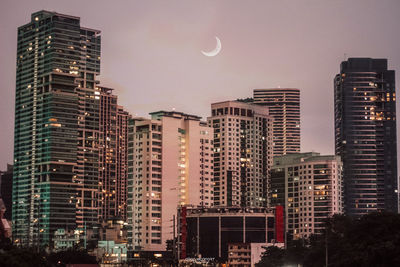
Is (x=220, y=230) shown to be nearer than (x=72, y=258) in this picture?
No

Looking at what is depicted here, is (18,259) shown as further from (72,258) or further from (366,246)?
(72,258)

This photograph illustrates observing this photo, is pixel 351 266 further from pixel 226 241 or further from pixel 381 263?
pixel 226 241

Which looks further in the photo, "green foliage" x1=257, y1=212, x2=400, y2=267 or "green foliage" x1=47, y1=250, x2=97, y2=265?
"green foliage" x1=47, y1=250, x2=97, y2=265

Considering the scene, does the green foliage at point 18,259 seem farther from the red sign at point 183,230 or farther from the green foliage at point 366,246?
the red sign at point 183,230

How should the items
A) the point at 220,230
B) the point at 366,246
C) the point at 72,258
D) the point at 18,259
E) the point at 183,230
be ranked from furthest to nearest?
the point at 183,230
the point at 220,230
the point at 72,258
the point at 366,246
the point at 18,259

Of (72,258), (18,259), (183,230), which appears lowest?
(72,258)

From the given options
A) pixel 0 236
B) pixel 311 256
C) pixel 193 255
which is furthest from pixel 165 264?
pixel 0 236

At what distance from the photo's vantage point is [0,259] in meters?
60.5

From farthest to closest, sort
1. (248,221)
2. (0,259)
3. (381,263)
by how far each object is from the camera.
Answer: (248,221)
(381,263)
(0,259)

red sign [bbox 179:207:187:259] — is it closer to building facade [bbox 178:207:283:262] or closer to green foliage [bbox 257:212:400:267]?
building facade [bbox 178:207:283:262]

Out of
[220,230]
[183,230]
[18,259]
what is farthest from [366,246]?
[183,230]

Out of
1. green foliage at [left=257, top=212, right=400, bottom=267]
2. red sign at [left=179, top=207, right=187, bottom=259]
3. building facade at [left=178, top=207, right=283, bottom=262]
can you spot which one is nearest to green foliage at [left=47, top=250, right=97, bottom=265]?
building facade at [left=178, top=207, right=283, bottom=262]

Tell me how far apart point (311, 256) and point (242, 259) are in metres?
66.9

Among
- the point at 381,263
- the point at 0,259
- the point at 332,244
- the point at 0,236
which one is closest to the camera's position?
the point at 0,259
